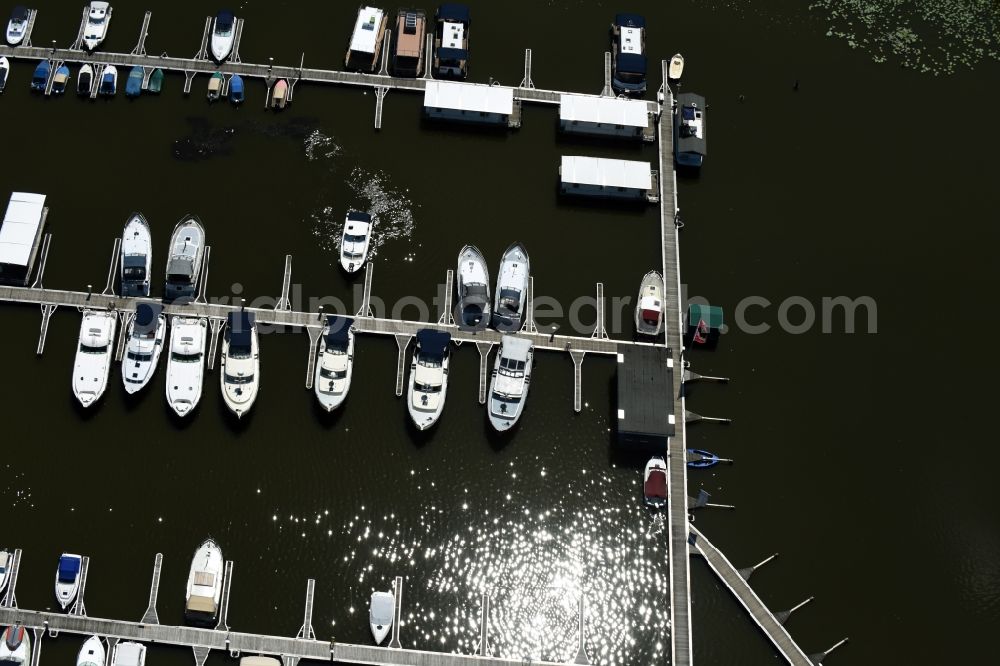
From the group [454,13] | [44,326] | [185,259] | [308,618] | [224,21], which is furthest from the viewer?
[454,13]

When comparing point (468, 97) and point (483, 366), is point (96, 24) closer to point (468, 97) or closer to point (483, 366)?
point (468, 97)

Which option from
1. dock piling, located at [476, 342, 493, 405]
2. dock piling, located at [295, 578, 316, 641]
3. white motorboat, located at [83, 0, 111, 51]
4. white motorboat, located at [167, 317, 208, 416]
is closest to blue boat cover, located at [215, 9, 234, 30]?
white motorboat, located at [83, 0, 111, 51]

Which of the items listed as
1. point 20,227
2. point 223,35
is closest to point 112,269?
point 20,227

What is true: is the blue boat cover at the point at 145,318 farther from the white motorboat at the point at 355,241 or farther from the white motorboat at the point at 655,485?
the white motorboat at the point at 655,485

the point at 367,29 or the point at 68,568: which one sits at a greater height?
the point at 367,29

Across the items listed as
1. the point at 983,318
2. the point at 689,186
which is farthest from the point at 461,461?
the point at 983,318

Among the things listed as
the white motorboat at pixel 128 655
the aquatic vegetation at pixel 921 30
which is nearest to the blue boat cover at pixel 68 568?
the white motorboat at pixel 128 655

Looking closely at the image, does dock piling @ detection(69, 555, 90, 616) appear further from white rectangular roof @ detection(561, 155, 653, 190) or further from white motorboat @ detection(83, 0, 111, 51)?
white rectangular roof @ detection(561, 155, 653, 190)

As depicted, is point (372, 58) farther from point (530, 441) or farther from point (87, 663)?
point (87, 663)
